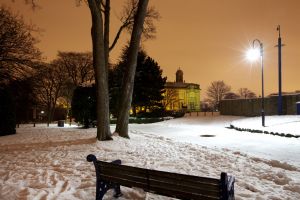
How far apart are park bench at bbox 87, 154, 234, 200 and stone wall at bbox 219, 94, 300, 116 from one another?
1171 inches

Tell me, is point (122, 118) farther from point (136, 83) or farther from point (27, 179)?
point (136, 83)

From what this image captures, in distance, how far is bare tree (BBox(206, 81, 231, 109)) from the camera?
4505 inches

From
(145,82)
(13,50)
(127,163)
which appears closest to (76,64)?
(145,82)

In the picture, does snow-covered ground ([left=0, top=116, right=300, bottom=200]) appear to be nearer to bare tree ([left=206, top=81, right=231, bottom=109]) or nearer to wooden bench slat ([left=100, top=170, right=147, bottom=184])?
wooden bench slat ([left=100, top=170, right=147, bottom=184])

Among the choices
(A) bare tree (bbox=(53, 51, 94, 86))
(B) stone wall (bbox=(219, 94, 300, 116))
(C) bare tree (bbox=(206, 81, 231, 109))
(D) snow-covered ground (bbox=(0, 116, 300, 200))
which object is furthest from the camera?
(C) bare tree (bbox=(206, 81, 231, 109))

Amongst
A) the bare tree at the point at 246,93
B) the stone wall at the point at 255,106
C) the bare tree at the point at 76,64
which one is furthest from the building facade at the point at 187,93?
the stone wall at the point at 255,106

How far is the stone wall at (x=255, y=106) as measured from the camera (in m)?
31.8

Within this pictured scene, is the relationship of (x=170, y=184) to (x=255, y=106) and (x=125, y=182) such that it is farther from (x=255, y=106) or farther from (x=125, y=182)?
(x=255, y=106)

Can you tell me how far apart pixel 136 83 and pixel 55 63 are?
1330 centimetres

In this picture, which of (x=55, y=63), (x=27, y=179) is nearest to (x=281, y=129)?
(x=27, y=179)

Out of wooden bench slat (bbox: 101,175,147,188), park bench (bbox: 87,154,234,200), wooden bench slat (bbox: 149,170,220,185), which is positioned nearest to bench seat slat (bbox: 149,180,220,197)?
park bench (bbox: 87,154,234,200)

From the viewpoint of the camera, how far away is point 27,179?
690cm

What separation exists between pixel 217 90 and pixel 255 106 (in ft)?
257

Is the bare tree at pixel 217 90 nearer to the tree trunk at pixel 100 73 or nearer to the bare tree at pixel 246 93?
the bare tree at pixel 246 93
